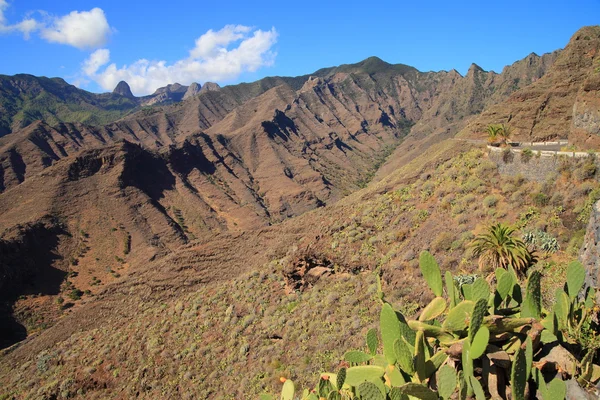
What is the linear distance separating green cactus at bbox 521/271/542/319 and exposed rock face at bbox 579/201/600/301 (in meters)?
2.95

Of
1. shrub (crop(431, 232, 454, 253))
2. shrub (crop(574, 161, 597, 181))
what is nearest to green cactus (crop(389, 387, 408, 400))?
shrub (crop(431, 232, 454, 253))

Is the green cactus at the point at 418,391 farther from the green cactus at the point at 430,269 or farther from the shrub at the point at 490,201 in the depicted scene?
the shrub at the point at 490,201

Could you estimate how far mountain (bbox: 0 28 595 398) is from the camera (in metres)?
14.5

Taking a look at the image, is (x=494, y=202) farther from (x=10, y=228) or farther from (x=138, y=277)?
(x=10, y=228)

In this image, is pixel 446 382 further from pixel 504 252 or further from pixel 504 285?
pixel 504 252

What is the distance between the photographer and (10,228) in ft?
152

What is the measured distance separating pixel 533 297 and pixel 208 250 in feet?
89.0

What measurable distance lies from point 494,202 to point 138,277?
2625cm

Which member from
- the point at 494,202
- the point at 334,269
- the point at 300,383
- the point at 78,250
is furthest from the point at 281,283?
the point at 78,250

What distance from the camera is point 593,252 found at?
308 inches

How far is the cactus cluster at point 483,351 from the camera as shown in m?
4.19

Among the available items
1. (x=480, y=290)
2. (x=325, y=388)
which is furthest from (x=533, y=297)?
(x=325, y=388)

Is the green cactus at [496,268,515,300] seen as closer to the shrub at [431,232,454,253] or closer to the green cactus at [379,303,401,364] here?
the green cactus at [379,303,401,364]

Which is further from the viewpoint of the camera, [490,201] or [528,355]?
[490,201]
